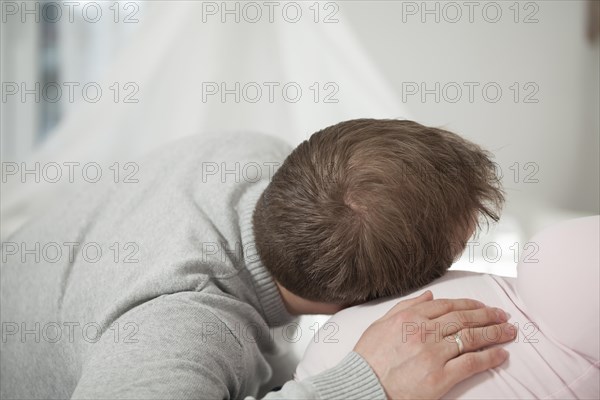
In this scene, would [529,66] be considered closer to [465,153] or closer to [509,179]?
[509,179]

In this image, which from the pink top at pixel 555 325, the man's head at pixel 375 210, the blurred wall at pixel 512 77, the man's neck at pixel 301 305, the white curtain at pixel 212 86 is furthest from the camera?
the blurred wall at pixel 512 77

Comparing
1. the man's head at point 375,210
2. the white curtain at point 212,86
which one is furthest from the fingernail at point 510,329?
the white curtain at point 212,86

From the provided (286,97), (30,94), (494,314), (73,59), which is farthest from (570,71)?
(30,94)

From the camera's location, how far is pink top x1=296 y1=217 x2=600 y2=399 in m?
0.74

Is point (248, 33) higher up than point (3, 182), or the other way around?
point (248, 33)

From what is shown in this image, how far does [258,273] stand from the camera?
0.98m

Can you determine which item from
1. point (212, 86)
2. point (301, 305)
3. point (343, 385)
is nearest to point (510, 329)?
point (343, 385)

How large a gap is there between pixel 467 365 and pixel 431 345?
44mm

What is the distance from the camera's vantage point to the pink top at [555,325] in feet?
2.42

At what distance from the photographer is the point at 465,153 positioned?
89cm

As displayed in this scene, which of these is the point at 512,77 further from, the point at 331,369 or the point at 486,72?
the point at 331,369

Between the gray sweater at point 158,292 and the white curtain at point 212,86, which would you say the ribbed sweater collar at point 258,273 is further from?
the white curtain at point 212,86

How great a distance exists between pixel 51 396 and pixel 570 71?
139cm

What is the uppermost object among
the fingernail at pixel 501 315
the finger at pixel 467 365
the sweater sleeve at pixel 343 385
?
the fingernail at pixel 501 315
